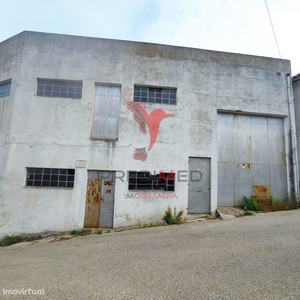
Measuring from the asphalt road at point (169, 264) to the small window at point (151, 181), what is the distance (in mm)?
1733

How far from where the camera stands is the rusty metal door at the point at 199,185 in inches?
311

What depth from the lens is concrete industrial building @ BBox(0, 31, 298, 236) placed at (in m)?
7.43

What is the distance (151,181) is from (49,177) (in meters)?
3.80

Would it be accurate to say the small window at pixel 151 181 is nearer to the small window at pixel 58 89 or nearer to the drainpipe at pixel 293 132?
the small window at pixel 58 89

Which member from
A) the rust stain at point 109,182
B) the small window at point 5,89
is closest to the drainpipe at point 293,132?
the rust stain at point 109,182

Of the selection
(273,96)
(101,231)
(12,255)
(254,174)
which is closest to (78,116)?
(101,231)

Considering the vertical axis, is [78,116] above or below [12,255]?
above

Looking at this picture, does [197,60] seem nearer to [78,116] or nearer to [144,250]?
[78,116]

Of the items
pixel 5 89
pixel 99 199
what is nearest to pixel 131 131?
pixel 99 199

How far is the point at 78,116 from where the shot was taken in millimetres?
7863

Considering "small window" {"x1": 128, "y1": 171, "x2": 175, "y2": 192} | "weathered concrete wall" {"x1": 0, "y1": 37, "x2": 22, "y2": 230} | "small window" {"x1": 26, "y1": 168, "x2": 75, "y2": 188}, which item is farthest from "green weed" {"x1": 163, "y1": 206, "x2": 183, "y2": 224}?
"weathered concrete wall" {"x1": 0, "y1": 37, "x2": 22, "y2": 230}

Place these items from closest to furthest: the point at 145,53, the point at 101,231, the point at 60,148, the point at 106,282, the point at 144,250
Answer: the point at 106,282, the point at 144,250, the point at 101,231, the point at 60,148, the point at 145,53

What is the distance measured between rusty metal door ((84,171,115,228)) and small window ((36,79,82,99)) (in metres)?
3.26

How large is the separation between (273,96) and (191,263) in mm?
8188
